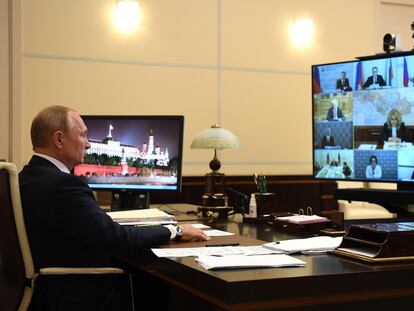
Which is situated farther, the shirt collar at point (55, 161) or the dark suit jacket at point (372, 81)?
the dark suit jacket at point (372, 81)

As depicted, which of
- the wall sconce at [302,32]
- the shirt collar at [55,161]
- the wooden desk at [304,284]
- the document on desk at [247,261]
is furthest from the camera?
the wall sconce at [302,32]

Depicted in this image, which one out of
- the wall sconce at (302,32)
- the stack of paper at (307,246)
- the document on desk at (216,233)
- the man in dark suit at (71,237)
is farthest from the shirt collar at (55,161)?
the wall sconce at (302,32)

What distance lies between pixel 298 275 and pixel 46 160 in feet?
3.47

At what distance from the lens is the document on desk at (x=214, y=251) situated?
1.89 m

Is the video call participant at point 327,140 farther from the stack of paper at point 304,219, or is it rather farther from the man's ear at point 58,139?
the man's ear at point 58,139

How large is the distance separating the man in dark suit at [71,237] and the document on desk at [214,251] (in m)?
0.12

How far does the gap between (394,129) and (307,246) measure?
51.8 inches

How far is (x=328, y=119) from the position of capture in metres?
3.42

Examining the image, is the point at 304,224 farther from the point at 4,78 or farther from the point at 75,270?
the point at 4,78

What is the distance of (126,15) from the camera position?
16.8 ft

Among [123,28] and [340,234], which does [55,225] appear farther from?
[123,28]

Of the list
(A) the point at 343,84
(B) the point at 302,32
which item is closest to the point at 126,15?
(B) the point at 302,32

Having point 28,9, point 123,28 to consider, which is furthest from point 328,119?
point 28,9

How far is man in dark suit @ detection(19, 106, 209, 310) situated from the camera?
197 cm
